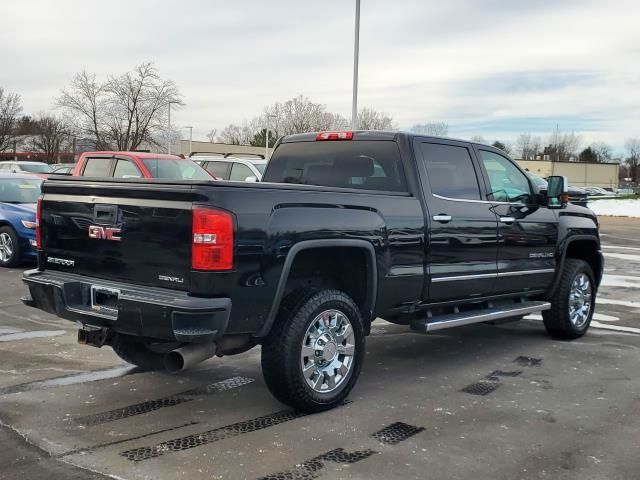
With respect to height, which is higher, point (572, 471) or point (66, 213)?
point (66, 213)

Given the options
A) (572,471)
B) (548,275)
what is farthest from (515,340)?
(572,471)

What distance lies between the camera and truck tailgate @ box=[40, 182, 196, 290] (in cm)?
420

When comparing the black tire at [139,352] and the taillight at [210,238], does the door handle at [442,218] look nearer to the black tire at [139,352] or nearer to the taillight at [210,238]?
the taillight at [210,238]

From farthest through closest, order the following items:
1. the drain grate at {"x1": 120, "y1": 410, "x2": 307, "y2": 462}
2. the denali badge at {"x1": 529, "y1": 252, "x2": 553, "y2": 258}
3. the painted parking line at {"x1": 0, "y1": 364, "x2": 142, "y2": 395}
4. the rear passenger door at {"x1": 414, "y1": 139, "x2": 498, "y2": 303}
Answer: the denali badge at {"x1": 529, "y1": 252, "x2": 553, "y2": 258} → the rear passenger door at {"x1": 414, "y1": 139, "x2": 498, "y2": 303} → the painted parking line at {"x1": 0, "y1": 364, "x2": 142, "y2": 395} → the drain grate at {"x1": 120, "y1": 410, "x2": 307, "y2": 462}

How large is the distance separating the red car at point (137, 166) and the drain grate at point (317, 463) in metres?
9.28

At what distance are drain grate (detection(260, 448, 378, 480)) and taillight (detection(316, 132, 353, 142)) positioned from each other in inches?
111

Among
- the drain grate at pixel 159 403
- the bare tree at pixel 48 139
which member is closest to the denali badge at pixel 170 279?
the drain grate at pixel 159 403

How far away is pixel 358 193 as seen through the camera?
4992mm

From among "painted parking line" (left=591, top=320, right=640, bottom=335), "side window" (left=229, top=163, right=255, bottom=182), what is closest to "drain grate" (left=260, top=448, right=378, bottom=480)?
"painted parking line" (left=591, top=320, right=640, bottom=335)

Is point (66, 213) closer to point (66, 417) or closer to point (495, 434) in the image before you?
point (66, 417)

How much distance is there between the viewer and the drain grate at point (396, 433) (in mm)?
4297

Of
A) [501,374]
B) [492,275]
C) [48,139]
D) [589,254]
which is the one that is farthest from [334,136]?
[48,139]

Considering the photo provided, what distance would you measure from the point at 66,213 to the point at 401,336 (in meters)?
3.84

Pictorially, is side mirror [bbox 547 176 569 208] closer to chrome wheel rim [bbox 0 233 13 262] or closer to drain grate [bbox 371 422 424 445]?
drain grate [bbox 371 422 424 445]
